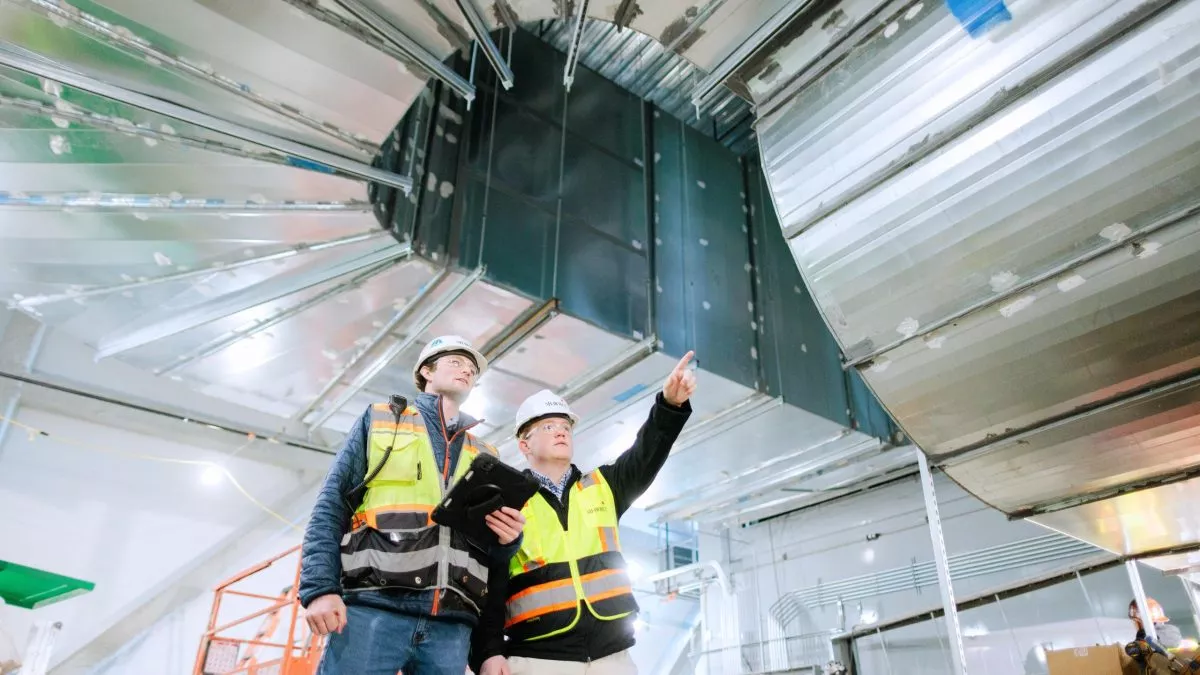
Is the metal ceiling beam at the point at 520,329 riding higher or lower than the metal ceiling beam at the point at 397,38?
lower

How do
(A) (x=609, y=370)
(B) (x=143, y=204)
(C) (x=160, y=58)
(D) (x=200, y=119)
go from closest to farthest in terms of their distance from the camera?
(C) (x=160, y=58), (D) (x=200, y=119), (B) (x=143, y=204), (A) (x=609, y=370)

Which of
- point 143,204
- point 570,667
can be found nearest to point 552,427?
point 570,667

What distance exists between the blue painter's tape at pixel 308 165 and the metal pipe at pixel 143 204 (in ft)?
0.75

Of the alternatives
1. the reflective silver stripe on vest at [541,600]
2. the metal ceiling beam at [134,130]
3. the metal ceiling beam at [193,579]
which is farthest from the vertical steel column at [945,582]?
the metal ceiling beam at [193,579]

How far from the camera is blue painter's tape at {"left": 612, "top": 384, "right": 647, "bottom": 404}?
5641 mm

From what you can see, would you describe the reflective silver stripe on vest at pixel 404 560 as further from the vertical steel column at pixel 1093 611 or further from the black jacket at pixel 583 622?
the vertical steel column at pixel 1093 611

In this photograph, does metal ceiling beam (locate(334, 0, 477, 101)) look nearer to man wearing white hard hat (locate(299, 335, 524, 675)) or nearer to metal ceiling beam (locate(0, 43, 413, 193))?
metal ceiling beam (locate(0, 43, 413, 193))

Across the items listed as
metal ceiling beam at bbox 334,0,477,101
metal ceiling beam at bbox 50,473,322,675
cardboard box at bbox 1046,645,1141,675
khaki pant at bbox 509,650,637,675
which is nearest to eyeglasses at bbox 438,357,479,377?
khaki pant at bbox 509,650,637,675

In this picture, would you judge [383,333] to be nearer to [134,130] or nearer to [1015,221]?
[134,130]

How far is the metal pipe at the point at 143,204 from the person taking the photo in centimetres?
345

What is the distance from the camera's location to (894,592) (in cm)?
745

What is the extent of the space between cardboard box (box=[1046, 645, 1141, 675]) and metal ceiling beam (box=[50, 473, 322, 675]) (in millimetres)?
6199

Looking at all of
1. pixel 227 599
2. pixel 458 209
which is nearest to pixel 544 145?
pixel 458 209

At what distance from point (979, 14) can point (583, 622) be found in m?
2.15
